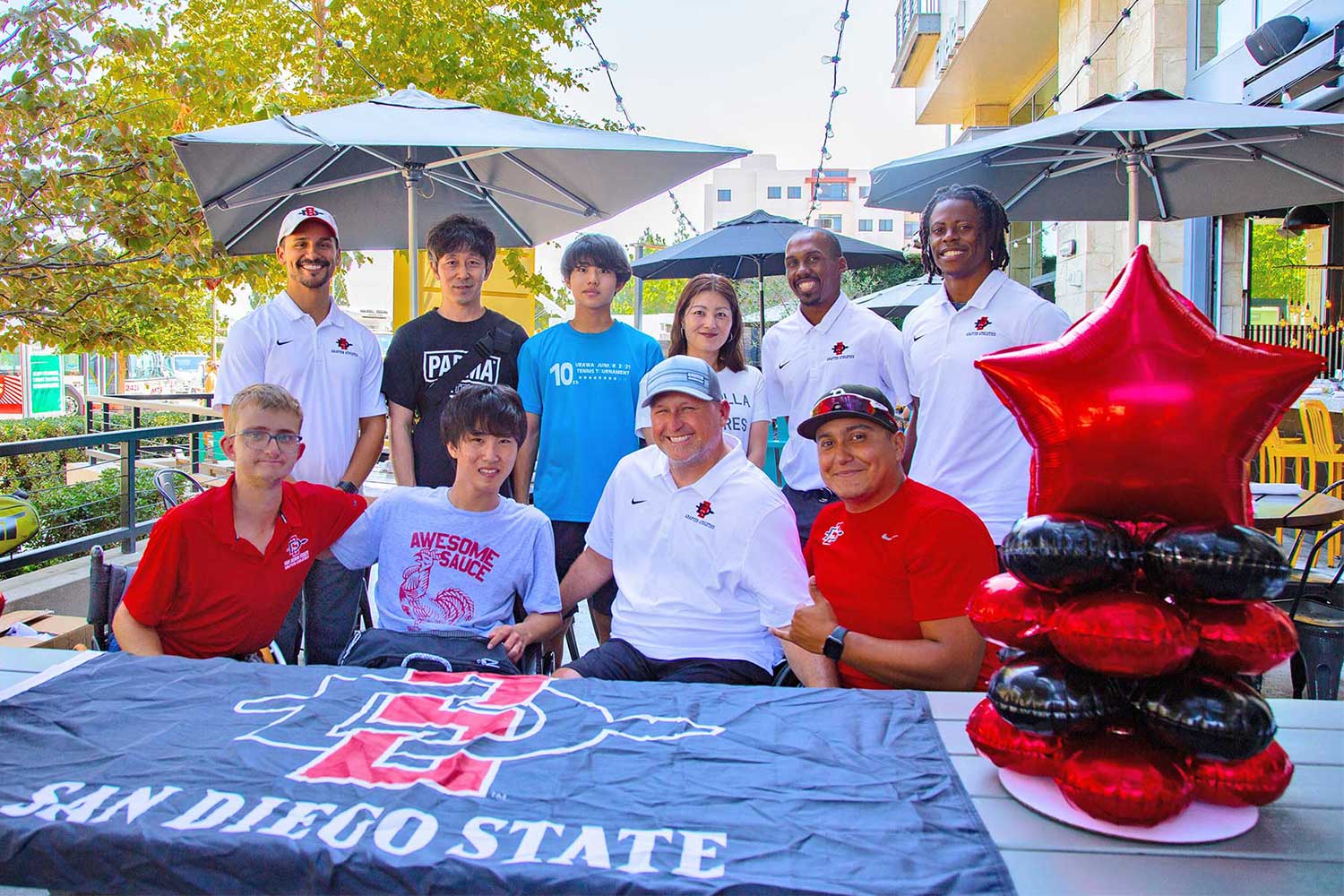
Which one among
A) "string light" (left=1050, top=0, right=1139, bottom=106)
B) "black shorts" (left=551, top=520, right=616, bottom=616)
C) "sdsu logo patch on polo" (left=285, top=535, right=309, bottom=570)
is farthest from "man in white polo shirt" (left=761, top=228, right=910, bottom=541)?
"string light" (left=1050, top=0, right=1139, bottom=106)

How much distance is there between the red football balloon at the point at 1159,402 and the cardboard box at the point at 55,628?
3.36 meters

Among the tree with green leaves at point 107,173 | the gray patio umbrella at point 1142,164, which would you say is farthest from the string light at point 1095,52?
the tree with green leaves at point 107,173

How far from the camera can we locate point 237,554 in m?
2.51

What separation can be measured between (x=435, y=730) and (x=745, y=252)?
21.8 feet

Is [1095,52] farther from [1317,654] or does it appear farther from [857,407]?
[857,407]

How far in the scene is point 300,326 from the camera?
10.7 feet

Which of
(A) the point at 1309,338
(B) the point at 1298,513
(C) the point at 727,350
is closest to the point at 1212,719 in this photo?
(C) the point at 727,350

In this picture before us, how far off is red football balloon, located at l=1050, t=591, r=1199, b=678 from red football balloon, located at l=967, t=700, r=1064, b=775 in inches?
6.2

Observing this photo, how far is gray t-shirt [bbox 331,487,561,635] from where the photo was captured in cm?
265

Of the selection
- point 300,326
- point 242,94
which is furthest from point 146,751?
point 242,94

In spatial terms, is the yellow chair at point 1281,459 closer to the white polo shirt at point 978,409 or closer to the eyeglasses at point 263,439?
the white polo shirt at point 978,409

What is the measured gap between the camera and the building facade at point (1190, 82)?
22.7 feet

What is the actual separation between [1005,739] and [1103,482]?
412 mm

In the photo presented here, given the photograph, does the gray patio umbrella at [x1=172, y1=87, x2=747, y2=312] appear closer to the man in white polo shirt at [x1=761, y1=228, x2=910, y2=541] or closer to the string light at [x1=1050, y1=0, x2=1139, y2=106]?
the man in white polo shirt at [x1=761, y1=228, x2=910, y2=541]
